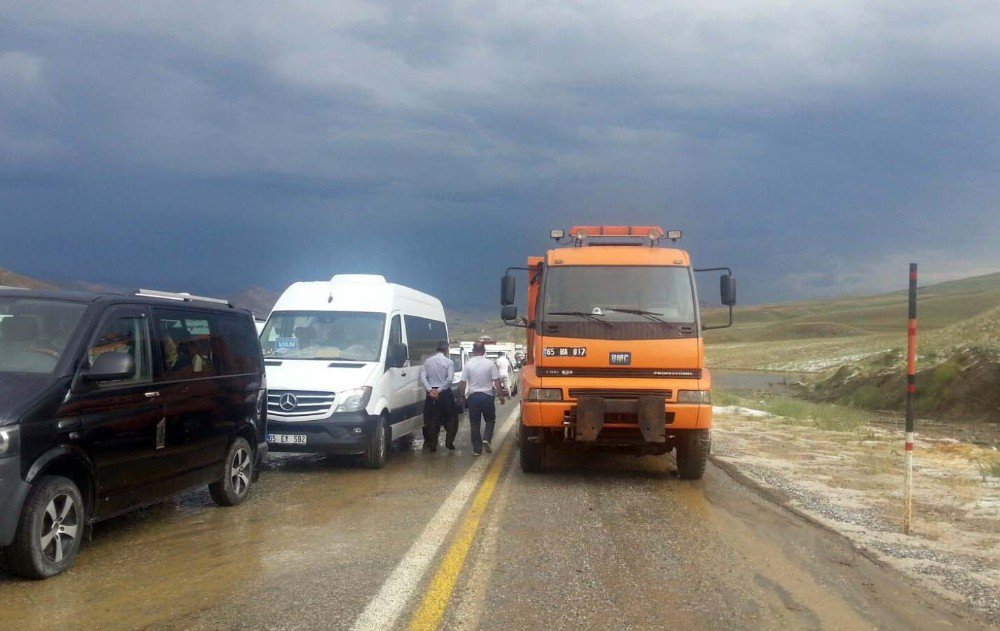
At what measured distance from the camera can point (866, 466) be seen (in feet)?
41.5

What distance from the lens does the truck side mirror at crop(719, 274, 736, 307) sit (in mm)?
10977

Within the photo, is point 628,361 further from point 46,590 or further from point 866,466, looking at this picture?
point 46,590

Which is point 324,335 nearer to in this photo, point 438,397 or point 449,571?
point 438,397

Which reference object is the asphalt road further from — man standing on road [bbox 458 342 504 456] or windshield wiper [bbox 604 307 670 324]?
man standing on road [bbox 458 342 504 456]

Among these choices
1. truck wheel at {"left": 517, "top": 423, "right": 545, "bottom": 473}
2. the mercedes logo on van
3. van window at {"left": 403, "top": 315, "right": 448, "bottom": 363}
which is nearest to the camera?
truck wheel at {"left": 517, "top": 423, "right": 545, "bottom": 473}

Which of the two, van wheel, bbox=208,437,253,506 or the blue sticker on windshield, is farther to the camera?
the blue sticker on windshield

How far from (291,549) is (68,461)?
1732 mm

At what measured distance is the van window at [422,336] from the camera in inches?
533

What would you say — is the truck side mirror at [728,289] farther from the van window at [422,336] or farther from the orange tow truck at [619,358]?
the van window at [422,336]

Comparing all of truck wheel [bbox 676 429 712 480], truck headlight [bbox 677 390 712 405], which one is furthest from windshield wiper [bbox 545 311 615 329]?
truck wheel [bbox 676 429 712 480]

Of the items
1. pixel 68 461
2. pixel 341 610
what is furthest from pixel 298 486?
pixel 341 610

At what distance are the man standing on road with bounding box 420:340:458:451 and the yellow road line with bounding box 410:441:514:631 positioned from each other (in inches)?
142

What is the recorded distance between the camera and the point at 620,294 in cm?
1090

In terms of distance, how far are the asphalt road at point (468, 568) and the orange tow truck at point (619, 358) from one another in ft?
2.97
